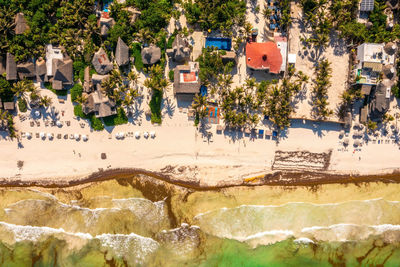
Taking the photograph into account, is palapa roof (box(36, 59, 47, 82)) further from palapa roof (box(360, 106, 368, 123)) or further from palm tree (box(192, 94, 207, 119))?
palapa roof (box(360, 106, 368, 123))

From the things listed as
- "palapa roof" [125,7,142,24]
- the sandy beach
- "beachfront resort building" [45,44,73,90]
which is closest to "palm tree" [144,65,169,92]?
the sandy beach

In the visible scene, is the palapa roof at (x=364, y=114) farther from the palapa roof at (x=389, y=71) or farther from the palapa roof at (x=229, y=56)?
the palapa roof at (x=229, y=56)

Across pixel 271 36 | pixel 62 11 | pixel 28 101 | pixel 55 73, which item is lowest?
pixel 28 101

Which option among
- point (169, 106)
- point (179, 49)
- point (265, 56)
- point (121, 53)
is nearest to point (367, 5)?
point (265, 56)

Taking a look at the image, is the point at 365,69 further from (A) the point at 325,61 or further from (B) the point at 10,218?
(B) the point at 10,218

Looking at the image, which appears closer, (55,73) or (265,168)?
(55,73)

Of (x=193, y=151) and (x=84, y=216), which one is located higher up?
(x=193, y=151)

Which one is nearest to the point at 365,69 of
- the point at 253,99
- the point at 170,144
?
the point at 253,99

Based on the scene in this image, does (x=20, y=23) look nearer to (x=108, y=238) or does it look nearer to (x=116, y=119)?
(x=116, y=119)
